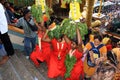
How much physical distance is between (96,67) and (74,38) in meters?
0.85

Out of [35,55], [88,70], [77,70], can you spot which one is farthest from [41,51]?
[88,70]

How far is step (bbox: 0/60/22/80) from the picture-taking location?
16.7ft

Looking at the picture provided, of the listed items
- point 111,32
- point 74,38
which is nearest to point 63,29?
point 74,38

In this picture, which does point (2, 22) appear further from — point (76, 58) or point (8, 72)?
point (76, 58)

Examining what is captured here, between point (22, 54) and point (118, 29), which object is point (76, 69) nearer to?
point (22, 54)

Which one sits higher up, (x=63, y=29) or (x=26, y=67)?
(x=63, y=29)

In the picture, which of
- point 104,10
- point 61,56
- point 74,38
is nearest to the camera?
point 74,38

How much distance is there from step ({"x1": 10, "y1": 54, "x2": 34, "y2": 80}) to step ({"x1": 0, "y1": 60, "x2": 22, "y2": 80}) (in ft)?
0.30

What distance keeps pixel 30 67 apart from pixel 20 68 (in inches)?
11.0

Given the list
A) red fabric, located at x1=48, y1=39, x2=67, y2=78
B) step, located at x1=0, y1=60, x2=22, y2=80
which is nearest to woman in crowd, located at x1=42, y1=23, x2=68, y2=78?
red fabric, located at x1=48, y1=39, x2=67, y2=78

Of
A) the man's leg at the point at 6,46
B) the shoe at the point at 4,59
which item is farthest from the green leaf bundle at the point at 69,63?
the shoe at the point at 4,59

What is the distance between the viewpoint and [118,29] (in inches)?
284

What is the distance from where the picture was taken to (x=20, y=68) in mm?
5504

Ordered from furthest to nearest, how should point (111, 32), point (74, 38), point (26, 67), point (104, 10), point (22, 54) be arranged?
point (104, 10) < point (111, 32) < point (22, 54) < point (26, 67) < point (74, 38)
